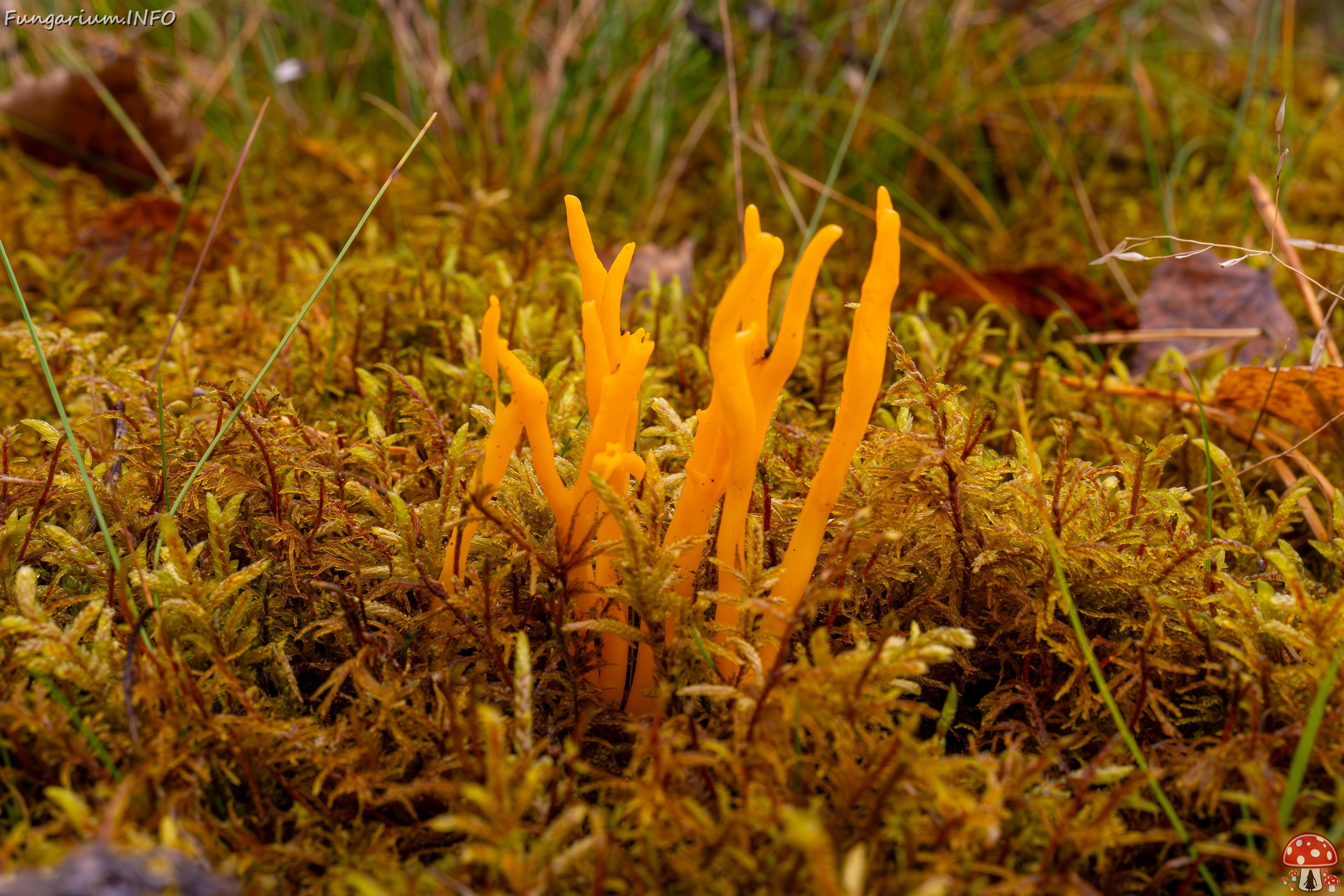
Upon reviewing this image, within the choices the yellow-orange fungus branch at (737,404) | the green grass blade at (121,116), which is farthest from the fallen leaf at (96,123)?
the yellow-orange fungus branch at (737,404)

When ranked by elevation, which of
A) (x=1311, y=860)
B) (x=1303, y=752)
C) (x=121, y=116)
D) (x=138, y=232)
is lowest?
(x=1311, y=860)

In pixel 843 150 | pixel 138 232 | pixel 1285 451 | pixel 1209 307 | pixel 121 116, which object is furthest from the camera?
pixel 121 116

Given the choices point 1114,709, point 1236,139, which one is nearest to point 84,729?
point 1114,709

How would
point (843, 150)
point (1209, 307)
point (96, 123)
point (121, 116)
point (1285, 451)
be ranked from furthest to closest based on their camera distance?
point (96, 123)
point (121, 116)
point (1209, 307)
point (843, 150)
point (1285, 451)

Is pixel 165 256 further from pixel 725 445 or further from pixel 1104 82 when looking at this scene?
pixel 1104 82

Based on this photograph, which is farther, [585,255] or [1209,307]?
[1209,307]

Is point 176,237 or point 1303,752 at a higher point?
point 176,237

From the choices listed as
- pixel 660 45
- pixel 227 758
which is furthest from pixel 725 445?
pixel 660 45

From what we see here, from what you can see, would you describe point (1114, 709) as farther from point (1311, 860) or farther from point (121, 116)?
point (121, 116)
